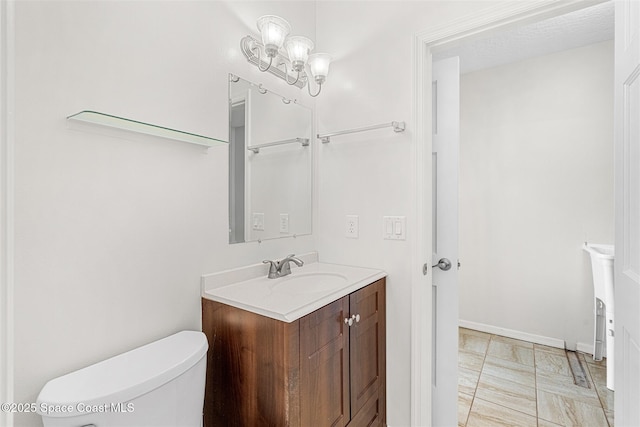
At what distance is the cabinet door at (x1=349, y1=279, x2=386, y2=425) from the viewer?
1384 millimetres

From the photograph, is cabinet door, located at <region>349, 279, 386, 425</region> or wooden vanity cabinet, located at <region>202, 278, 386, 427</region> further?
cabinet door, located at <region>349, 279, 386, 425</region>

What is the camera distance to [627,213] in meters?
0.94

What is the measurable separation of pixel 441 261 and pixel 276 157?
3.39 feet

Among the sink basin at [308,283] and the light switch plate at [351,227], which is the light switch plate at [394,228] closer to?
the light switch plate at [351,227]

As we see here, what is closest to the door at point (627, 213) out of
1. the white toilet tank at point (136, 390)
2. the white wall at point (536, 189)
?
the white toilet tank at point (136, 390)

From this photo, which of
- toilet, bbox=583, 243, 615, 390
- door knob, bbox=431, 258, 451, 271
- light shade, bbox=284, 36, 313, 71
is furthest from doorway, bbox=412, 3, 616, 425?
toilet, bbox=583, 243, 615, 390

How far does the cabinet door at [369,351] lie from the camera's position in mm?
1384

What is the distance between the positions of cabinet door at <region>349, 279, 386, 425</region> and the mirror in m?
0.54

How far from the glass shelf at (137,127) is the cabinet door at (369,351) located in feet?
2.92

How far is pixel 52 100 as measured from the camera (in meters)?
0.91

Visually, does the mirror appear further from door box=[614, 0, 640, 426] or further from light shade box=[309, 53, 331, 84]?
door box=[614, 0, 640, 426]

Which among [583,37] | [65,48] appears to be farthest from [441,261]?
[583,37]

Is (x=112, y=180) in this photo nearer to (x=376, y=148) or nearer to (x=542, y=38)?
(x=376, y=148)

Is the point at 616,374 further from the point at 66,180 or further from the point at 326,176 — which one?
the point at 66,180
